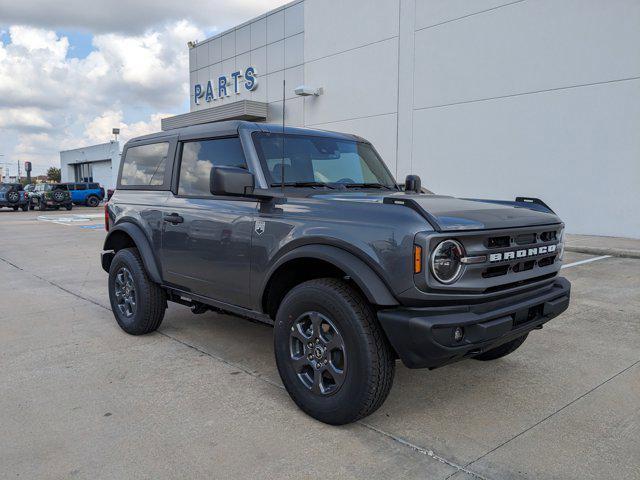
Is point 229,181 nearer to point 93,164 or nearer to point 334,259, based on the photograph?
point 334,259

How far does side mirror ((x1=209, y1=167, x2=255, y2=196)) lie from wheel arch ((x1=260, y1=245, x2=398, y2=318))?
54 centimetres

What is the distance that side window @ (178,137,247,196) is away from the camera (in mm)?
3988

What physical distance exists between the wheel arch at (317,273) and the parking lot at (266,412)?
718 millimetres

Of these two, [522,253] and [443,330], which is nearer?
[443,330]

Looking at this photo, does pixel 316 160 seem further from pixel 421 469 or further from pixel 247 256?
pixel 421 469

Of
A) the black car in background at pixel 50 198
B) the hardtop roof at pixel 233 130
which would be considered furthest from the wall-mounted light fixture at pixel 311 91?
the black car in background at pixel 50 198

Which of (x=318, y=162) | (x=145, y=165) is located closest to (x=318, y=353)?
(x=318, y=162)

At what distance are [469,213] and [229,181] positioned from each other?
1510mm

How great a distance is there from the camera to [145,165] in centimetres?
496

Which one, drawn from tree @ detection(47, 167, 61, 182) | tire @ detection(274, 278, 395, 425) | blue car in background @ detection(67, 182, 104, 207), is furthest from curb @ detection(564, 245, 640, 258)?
tree @ detection(47, 167, 61, 182)

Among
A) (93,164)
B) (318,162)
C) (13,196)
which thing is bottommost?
(13,196)

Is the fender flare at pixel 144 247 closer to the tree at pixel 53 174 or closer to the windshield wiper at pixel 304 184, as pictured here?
the windshield wiper at pixel 304 184

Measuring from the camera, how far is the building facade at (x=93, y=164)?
45594 millimetres

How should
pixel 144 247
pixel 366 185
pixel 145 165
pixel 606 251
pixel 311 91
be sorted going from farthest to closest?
pixel 311 91, pixel 606 251, pixel 145 165, pixel 144 247, pixel 366 185
